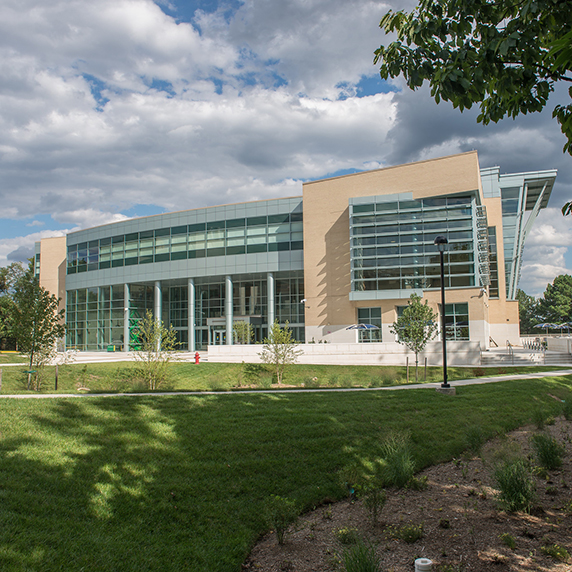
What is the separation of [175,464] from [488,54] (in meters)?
7.76

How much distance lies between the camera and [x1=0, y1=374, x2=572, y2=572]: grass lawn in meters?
4.93

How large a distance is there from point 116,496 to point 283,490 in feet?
8.42

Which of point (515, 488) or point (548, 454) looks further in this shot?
point (548, 454)

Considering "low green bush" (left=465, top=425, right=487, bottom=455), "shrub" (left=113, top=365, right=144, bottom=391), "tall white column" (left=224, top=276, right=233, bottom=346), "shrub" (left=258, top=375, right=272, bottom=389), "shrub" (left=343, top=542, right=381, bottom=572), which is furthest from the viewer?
"tall white column" (left=224, top=276, right=233, bottom=346)

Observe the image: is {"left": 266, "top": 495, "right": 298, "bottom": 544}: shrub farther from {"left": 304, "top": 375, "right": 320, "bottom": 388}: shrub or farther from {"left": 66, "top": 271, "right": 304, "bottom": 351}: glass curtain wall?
{"left": 66, "top": 271, "right": 304, "bottom": 351}: glass curtain wall

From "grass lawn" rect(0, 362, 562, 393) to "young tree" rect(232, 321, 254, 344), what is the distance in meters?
12.0

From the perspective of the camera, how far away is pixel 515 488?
231 inches

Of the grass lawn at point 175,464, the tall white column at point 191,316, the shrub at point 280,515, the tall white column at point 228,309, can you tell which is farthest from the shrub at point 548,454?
the tall white column at point 191,316

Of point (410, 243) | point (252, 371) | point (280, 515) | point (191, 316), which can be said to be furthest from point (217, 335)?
point (280, 515)


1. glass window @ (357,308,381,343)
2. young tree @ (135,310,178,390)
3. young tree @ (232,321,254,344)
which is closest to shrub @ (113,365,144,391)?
young tree @ (135,310,178,390)

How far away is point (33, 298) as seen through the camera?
19.8 meters

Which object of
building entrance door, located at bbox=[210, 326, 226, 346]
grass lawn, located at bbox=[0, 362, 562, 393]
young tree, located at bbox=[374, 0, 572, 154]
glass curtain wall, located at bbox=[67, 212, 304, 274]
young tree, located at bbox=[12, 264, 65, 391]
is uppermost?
glass curtain wall, located at bbox=[67, 212, 304, 274]

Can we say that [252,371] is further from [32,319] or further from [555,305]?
[555,305]

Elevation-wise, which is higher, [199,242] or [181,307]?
[199,242]
